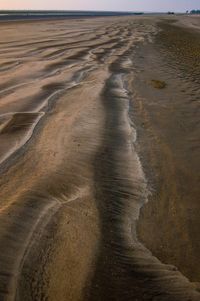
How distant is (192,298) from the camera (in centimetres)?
255

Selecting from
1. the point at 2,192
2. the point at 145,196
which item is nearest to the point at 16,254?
the point at 2,192

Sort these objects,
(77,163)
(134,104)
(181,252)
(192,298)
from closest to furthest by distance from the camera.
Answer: (192,298)
(181,252)
(77,163)
(134,104)

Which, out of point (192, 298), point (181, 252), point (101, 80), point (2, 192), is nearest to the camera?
point (192, 298)

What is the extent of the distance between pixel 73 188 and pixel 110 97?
12.5 feet

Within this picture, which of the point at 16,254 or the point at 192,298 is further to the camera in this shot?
the point at 16,254

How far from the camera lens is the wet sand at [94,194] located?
266cm

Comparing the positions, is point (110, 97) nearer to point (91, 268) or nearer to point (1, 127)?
point (1, 127)

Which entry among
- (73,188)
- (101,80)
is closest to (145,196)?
(73,188)

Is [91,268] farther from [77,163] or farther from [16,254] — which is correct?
[77,163]

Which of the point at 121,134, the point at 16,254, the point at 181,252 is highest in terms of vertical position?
the point at 16,254

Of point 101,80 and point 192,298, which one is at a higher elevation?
point 192,298

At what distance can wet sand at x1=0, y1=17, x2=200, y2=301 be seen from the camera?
2.66 metres

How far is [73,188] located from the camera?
3.85m

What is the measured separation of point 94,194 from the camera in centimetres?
377
